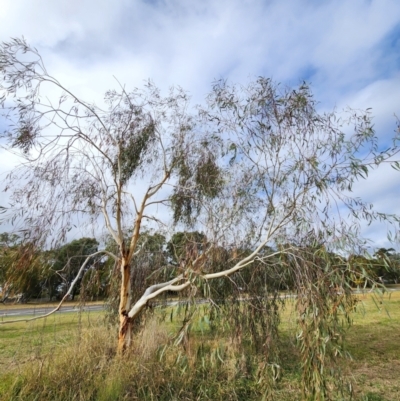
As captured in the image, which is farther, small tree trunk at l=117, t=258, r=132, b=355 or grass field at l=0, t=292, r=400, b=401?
small tree trunk at l=117, t=258, r=132, b=355

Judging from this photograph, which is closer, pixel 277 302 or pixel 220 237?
pixel 220 237

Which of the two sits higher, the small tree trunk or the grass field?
the small tree trunk

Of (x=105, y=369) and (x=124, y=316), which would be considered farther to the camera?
(x=124, y=316)

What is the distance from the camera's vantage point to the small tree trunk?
489cm

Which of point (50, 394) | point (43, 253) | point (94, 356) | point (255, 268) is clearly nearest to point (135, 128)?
point (43, 253)

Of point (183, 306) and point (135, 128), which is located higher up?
point (135, 128)

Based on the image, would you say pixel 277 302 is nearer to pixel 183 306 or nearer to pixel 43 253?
pixel 183 306

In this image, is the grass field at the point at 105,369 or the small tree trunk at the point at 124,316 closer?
the grass field at the point at 105,369

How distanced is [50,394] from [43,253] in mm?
1529

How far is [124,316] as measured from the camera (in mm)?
5109

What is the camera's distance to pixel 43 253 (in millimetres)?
4387

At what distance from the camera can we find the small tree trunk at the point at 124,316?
4.89m

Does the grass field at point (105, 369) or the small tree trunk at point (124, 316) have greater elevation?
the small tree trunk at point (124, 316)

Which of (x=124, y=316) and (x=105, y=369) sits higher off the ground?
(x=124, y=316)
